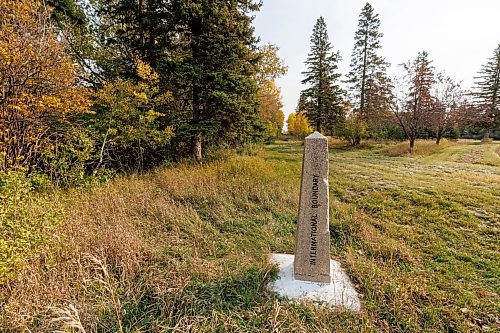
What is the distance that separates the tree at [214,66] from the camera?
844 centimetres

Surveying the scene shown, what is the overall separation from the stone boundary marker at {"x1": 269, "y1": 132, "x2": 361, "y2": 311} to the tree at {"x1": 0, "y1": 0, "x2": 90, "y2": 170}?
5948 mm

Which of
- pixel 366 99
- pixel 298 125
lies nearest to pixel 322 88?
pixel 366 99

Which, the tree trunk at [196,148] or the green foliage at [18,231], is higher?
the tree trunk at [196,148]

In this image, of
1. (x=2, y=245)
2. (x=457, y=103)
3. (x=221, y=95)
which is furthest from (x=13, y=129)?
(x=457, y=103)

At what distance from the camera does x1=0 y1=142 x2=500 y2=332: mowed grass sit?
2.51 meters

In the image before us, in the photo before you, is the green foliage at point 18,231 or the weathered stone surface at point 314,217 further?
the weathered stone surface at point 314,217

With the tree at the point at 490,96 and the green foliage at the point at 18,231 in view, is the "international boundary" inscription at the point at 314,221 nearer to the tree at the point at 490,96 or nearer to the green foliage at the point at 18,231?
the green foliage at the point at 18,231

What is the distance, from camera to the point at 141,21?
28.8 ft

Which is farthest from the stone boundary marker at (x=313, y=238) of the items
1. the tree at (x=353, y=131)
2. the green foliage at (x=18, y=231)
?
the tree at (x=353, y=131)

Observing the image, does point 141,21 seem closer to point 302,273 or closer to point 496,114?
point 302,273

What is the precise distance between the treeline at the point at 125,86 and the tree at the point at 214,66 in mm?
39

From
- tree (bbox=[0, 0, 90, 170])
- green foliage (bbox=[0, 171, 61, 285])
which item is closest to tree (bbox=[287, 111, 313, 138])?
tree (bbox=[0, 0, 90, 170])

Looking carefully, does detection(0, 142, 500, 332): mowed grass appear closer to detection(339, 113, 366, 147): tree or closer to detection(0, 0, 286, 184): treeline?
detection(0, 0, 286, 184): treeline

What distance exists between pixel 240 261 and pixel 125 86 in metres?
6.93
